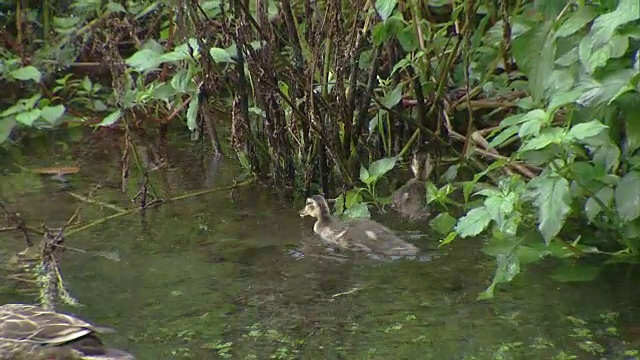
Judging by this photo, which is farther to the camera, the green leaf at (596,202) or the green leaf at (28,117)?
the green leaf at (28,117)

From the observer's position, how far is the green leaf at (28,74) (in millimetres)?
8203

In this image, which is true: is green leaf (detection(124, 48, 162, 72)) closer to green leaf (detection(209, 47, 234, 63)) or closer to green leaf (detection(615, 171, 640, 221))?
green leaf (detection(209, 47, 234, 63))

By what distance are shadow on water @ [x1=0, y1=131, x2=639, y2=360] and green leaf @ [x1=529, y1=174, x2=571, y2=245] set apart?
0.44 m

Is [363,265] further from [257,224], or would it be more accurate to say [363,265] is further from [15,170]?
[15,170]

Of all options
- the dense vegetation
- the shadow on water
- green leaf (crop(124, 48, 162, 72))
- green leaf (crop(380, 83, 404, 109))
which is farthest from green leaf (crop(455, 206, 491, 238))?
green leaf (crop(124, 48, 162, 72))

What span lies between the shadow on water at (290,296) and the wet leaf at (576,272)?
0.17 feet

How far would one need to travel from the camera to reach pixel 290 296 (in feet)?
17.1

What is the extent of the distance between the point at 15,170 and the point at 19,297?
245cm

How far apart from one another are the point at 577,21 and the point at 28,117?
13.5 feet

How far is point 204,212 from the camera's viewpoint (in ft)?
21.6

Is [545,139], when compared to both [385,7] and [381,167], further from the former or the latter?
[381,167]

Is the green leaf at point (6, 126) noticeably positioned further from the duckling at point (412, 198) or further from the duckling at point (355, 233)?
the duckling at point (412, 198)

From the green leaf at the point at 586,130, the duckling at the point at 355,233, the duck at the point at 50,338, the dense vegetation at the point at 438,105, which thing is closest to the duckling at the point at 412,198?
the dense vegetation at the point at 438,105

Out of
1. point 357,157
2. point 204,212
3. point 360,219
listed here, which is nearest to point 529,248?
point 360,219
